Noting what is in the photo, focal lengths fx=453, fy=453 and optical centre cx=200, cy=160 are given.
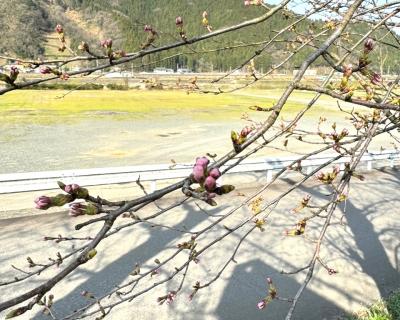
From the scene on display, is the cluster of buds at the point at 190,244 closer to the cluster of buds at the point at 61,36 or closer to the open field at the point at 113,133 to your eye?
the cluster of buds at the point at 61,36

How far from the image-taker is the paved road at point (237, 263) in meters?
5.62

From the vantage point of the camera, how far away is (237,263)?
23.1ft

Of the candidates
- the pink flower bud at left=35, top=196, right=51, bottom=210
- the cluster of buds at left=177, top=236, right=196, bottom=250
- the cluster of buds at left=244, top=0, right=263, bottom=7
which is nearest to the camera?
the pink flower bud at left=35, top=196, right=51, bottom=210

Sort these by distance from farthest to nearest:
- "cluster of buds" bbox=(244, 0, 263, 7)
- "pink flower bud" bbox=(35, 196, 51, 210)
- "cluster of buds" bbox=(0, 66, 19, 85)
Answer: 1. "cluster of buds" bbox=(244, 0, 263, 7)
2. "cluster of buds" bbox=(0, 66, 19, 85)
3. "pink flower bud" bbox=(35, 196, 51, 210)

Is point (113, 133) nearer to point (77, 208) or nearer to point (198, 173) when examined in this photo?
point (77, 208)

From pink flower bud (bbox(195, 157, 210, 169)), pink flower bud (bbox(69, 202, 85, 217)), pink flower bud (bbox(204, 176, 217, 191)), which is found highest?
pink flower bud (bbox(195, 157, 210, 169))

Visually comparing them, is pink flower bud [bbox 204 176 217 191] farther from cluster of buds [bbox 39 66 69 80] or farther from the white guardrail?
the white guardrail

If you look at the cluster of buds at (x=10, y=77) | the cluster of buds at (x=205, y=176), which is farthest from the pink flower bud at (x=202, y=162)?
the cluster of buds at (x=10, y=77)

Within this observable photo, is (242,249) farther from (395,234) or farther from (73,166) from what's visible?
(73,166)

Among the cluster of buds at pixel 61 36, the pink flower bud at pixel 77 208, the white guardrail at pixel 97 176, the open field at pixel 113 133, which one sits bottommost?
the open field at pixel 113 133

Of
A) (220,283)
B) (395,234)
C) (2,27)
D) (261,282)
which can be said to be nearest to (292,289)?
(261,282)

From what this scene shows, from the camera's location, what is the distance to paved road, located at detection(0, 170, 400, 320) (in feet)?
18.4

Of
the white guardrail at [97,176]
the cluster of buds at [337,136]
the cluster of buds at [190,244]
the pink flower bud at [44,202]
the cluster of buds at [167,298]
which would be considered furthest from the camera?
the white guardrail at [97,176]

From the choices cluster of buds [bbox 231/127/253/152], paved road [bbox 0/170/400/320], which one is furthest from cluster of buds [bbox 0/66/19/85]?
paved road [bbox 0/170/400/320]
